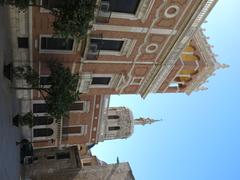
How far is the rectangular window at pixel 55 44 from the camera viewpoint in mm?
25109

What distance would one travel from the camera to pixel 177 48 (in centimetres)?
2825

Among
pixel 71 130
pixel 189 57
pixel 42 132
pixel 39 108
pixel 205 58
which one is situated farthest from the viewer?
pixel 71 130

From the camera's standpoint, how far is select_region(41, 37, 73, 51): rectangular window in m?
25.1

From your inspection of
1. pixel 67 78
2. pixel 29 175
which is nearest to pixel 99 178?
pixel 29 175

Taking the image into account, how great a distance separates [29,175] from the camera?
36.4 meters

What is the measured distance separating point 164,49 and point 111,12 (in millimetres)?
5929

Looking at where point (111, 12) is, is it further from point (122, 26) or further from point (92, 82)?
point (92, 82)

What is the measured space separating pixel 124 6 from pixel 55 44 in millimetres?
5062

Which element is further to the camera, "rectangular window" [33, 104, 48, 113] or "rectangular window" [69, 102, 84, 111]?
"rectangular window" [69, 102, 84, 111]

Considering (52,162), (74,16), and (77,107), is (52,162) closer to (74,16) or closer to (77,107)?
(77,107)

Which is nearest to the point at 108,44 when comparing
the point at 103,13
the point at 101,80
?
the point at 103,13

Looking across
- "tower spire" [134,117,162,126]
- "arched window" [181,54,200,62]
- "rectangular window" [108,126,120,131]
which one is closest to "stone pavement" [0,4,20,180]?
"arched window" [181,54,200,62]

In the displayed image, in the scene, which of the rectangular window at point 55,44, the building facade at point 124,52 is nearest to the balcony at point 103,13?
the building facade at point 124,52

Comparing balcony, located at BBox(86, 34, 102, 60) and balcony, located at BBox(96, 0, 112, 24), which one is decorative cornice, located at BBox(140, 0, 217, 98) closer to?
balcony, located at BBox(86, 34, 102, 60)
